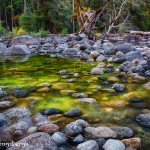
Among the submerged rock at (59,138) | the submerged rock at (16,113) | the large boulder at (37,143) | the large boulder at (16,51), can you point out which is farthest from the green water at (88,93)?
the large boulder at (16,51)

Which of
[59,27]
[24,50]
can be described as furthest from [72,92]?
[59,27]

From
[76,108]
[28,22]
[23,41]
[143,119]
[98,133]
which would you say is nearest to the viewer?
[98,133]

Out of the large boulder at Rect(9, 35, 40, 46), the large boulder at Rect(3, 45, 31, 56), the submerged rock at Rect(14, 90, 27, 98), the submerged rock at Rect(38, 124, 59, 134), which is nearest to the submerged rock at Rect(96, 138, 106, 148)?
the submerged rock at Rect(38, 124, 59, 134)

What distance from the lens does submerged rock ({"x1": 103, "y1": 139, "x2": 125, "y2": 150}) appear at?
6.53 feet

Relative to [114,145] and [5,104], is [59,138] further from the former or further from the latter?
[5,104]

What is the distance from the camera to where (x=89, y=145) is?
201 cm

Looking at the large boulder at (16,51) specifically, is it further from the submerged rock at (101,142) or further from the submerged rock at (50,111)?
the submerged rock at (101,142)

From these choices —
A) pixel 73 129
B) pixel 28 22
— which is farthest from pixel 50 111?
pixel 28 22

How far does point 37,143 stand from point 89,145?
393mm

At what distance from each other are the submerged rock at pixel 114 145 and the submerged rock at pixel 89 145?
72 mm

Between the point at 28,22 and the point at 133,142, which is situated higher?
the point at 28,22

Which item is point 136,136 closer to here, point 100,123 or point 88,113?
point 100,123

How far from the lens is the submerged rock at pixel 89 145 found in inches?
78.5

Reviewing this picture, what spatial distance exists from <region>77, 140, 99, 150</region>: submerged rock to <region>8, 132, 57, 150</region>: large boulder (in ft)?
0.65
